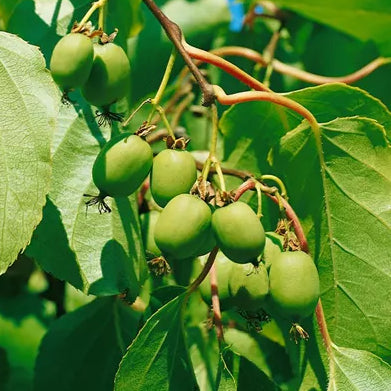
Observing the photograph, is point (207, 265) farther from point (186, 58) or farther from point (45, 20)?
point (45, 20)

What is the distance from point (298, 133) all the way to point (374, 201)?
0.72ft

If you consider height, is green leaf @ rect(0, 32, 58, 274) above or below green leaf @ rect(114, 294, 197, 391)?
above

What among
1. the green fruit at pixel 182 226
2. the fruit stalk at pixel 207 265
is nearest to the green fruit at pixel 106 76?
the green fruit at pixel 182 226

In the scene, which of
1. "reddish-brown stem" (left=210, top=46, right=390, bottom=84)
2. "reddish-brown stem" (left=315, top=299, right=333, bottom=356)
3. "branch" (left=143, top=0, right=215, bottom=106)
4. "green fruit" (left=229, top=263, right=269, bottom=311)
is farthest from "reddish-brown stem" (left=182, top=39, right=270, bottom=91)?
"reddish-brown stem" (left=210, top=46, right=390, bottom=84)

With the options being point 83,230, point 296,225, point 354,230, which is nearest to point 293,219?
point 296,225

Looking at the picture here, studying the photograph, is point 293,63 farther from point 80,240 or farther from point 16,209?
point 16,209

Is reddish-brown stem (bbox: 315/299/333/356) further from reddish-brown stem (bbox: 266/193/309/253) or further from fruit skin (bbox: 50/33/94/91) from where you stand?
fruit skin (bbox: 50/33/94/91)

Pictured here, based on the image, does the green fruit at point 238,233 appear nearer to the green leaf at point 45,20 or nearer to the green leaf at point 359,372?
the green leaf at point 359,372

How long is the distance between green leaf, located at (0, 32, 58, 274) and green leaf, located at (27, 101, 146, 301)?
0.23 meters

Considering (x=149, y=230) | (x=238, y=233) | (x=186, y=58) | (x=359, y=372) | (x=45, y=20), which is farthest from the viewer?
(x=149, y=230)

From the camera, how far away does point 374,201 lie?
1530mm

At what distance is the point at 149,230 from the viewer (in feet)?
5.90

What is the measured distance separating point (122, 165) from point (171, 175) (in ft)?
0.29

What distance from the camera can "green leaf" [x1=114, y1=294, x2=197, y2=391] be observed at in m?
1.39
